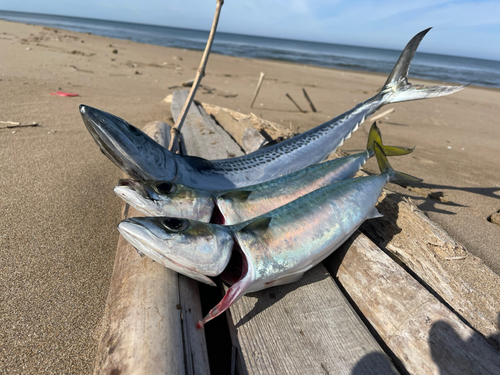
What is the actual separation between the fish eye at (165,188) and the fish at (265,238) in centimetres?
46

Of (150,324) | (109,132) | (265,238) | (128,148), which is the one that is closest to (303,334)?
(265,238)

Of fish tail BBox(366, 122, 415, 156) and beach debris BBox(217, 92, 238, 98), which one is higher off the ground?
fish tail BBox(366, 122, 415, 156)

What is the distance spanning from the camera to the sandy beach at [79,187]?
1835mm

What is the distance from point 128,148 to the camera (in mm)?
2336

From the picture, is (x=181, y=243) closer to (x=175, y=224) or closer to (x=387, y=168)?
(x=175, y=224)

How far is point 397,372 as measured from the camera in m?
1.45

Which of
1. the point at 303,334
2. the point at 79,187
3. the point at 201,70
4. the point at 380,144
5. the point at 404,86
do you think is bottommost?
the point at 79,187

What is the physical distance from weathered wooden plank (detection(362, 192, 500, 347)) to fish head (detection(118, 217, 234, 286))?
142 cm

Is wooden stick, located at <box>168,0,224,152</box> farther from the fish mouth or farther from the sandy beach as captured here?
the fish mouth

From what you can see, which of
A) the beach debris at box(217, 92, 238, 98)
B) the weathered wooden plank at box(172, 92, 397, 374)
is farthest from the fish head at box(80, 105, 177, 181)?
the beach debris at box(217, 92, 238, 98)

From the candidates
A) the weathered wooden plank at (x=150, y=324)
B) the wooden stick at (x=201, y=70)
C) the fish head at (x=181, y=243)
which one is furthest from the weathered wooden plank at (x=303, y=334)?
the wooden stick at (x=201, y=70)

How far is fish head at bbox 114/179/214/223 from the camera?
1.97 metres

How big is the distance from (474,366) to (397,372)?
0.33m

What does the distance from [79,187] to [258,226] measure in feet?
8.78
